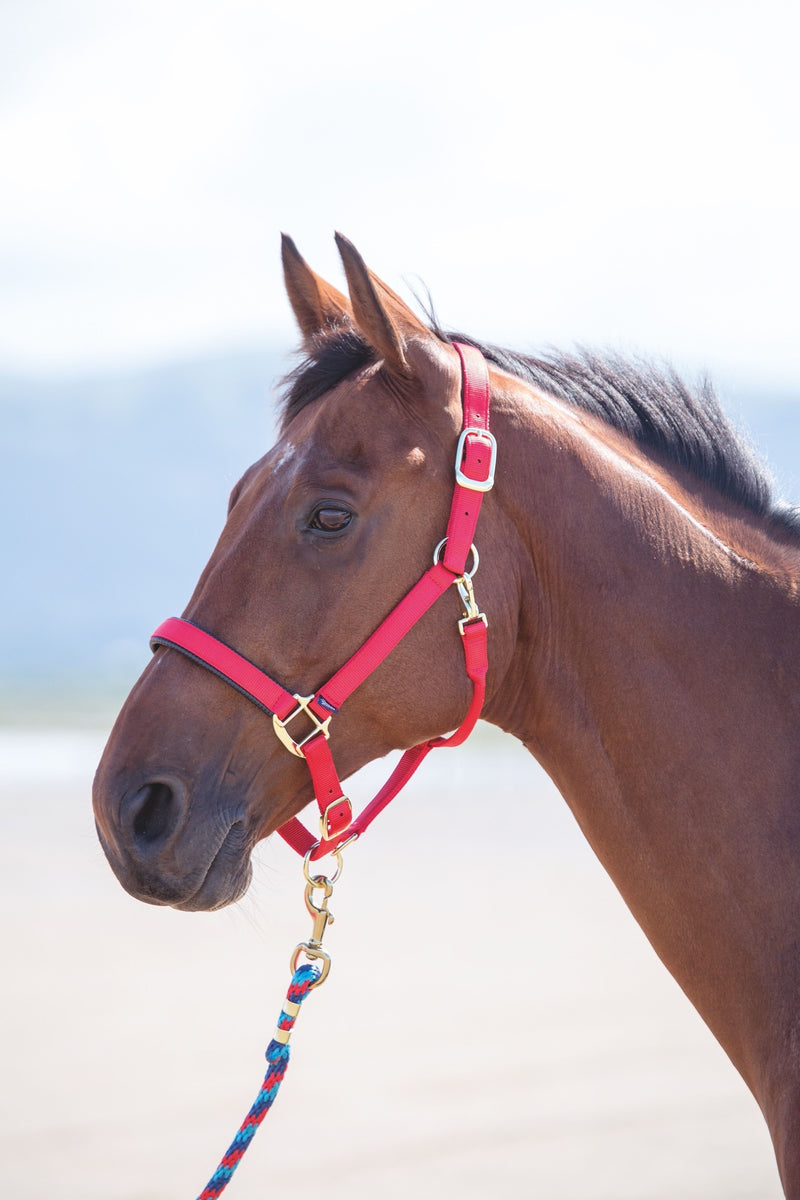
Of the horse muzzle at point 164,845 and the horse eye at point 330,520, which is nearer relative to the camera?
the horse muzzle at point 164,845

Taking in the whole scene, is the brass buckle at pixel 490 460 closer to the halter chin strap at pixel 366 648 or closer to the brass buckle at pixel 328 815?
the halter chin strap at pixel 366 648

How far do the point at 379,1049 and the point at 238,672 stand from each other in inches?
177

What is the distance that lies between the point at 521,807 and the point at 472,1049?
6.79 metres

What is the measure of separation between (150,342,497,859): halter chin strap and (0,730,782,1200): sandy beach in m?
1.35

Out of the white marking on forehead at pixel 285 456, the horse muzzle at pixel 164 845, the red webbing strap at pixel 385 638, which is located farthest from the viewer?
the white marking on forehead at pixel 285 456

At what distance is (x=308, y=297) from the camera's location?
262cm

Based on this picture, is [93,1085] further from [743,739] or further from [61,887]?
[743,739]

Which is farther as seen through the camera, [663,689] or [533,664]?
[533,664]

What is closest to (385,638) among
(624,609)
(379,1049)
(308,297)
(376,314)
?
(624,609)

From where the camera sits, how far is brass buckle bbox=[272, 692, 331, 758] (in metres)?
2.02

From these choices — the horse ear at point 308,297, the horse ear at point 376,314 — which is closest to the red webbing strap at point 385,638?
the horse ear at point 376,314

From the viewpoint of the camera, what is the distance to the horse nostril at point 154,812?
76.7 inches

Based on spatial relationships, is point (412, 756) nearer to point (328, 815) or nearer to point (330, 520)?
point (328, 815)

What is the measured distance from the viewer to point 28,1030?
6.03m
